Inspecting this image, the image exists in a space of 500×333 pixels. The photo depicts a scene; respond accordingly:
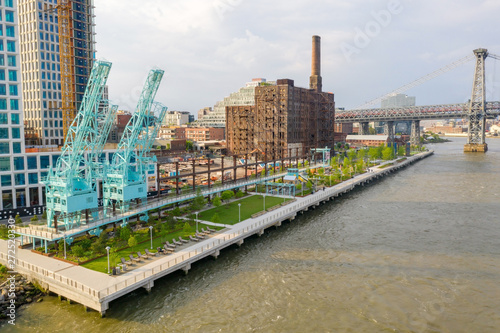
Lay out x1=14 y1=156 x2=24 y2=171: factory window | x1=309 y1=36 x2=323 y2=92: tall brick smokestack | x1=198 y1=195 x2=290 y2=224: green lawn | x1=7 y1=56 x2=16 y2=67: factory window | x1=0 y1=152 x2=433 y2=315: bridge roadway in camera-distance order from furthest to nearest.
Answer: x1=309 y1=36 x2=323 y2=92: tall brick smokestack, x1=14 y1=156 x2=24 y2=171: factory window, x1=7 y1=56 x2=16 y2=67: factory window, x1=198 y1=195 x2=290 y2=224: green lawn, x1=0 y1=152 x2=433 y2=315: bridge roadway

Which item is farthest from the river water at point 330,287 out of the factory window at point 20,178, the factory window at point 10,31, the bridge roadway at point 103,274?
the factory window at point 10,31

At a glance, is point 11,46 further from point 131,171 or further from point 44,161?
point 131,171

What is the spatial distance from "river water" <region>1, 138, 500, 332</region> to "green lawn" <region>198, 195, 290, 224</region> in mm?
6198

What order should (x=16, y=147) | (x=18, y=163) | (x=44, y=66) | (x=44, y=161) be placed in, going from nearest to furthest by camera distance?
1. (x=16, y=147)
2. (x=18, y=163)
3. (x=44, y=161)
4. (x=44, y=66)

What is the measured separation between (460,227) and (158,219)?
47981 millimetres

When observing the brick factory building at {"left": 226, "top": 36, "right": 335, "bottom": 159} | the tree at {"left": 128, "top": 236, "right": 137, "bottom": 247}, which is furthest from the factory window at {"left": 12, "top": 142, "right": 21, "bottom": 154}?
the brick factory building at {"left": 226, "top": 36, "right": 335, "bottom": 159}

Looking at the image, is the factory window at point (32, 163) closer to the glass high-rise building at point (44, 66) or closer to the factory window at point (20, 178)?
the factory window at point (20, 178)

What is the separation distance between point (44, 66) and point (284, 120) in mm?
78768

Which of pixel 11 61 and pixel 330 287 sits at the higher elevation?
pixel 11 61

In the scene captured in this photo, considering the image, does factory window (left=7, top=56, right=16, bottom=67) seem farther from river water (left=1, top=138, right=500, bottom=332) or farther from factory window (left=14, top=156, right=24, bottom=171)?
river water (left=1, top=138, right=500, bottom=332)

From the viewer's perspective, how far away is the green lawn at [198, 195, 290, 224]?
59469 mm

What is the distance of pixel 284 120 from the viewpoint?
138625mm

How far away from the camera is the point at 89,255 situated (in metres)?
42.1
